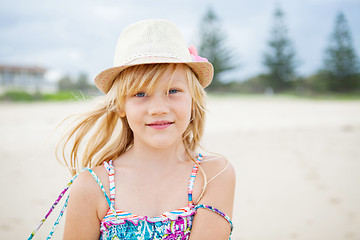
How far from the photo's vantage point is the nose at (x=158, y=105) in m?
1.52

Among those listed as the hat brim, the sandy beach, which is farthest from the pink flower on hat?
the sandy beach

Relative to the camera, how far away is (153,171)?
1.67 meters

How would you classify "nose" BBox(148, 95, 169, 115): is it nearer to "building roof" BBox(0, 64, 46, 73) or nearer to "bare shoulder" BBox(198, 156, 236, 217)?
"bare shoulder" BBox(198, 156, 236, 217)

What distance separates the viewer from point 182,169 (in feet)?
5.57

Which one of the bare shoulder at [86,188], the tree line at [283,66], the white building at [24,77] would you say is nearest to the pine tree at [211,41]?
the tree line at [283,66]

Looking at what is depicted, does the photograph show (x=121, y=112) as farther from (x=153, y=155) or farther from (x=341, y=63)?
(x=341, y=63)

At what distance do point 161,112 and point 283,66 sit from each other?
37.1 metres

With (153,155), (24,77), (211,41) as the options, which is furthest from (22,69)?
(153,155)

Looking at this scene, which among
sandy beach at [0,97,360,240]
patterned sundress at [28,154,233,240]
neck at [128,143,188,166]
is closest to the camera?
patterned sundress at [28,154,233,240]

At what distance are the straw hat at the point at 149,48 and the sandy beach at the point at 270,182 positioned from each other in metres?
0.48

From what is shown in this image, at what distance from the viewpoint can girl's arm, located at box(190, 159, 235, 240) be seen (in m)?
1.53

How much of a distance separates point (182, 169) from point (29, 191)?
3.79 m

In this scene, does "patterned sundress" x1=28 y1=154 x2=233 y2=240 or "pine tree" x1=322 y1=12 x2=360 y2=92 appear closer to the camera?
"patterned sundress" x1=28 y1=154 x2=233 y2=240

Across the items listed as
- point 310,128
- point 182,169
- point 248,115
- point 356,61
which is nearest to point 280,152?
point 310,128
